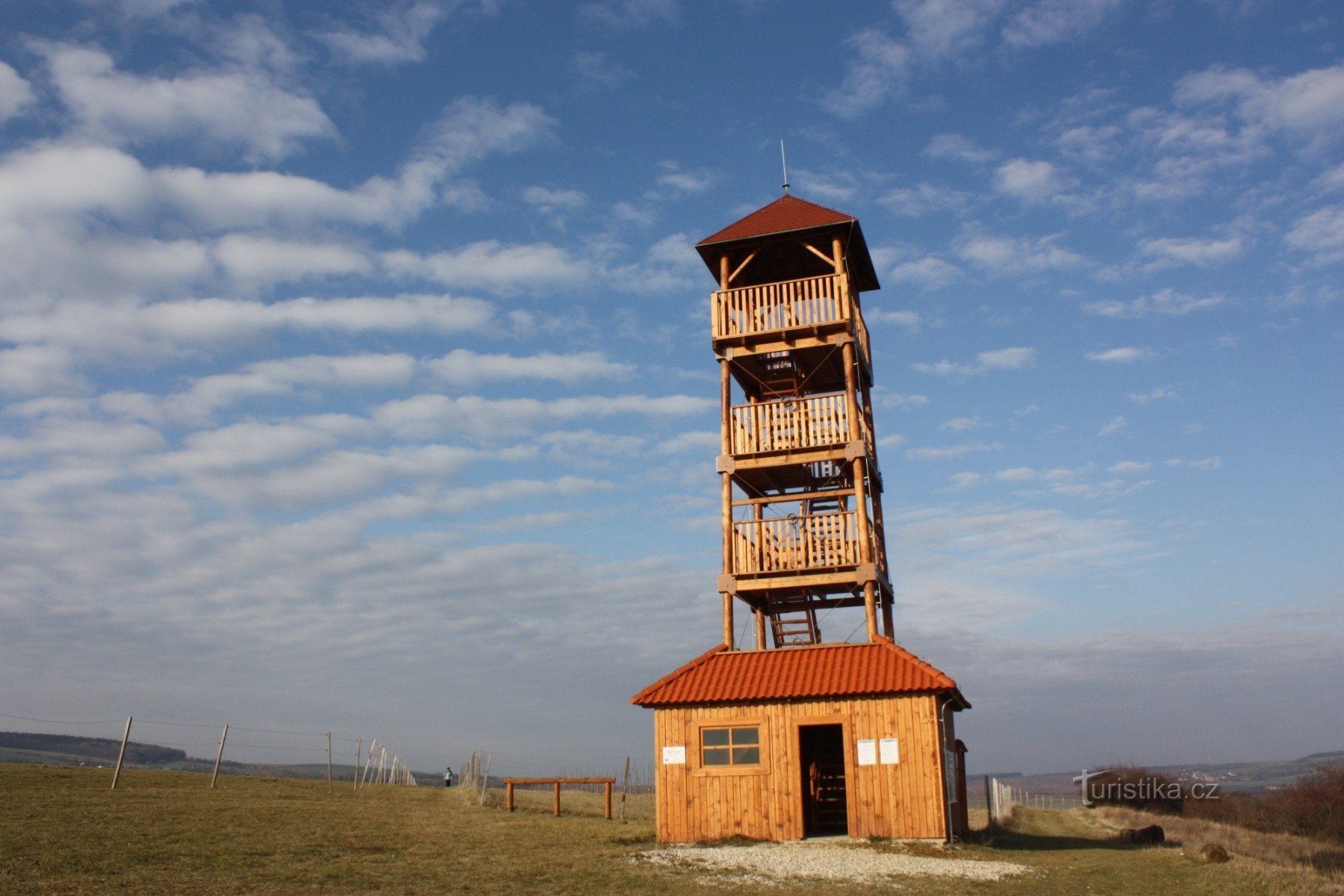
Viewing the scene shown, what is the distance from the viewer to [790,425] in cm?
2330

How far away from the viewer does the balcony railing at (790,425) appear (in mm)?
22844

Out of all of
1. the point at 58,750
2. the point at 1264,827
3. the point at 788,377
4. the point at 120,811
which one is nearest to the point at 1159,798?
the point at 1264,827

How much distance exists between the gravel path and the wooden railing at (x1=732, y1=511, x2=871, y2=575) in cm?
610

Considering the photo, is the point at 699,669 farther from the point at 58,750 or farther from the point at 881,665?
the point at 58,750

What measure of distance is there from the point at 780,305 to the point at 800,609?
7.30 metres

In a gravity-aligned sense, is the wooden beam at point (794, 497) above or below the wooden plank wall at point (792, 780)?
above

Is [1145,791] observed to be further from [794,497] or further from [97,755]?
[97,755]

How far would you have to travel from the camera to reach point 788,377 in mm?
25547

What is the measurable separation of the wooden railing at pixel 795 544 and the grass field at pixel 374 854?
20.3ft

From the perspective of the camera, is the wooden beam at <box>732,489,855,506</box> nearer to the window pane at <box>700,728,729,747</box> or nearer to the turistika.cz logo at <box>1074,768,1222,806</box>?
the window pane at <box>700,728,729,747</box>

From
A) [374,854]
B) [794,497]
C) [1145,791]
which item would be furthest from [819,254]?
[1145,791]

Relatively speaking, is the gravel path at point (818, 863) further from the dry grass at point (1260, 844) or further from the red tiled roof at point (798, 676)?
the dry grass at point (1260, 844)

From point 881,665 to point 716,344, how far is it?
848 cm

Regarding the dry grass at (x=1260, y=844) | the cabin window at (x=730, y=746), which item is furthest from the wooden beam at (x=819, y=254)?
the dry grass at (x=1260, y=844)
